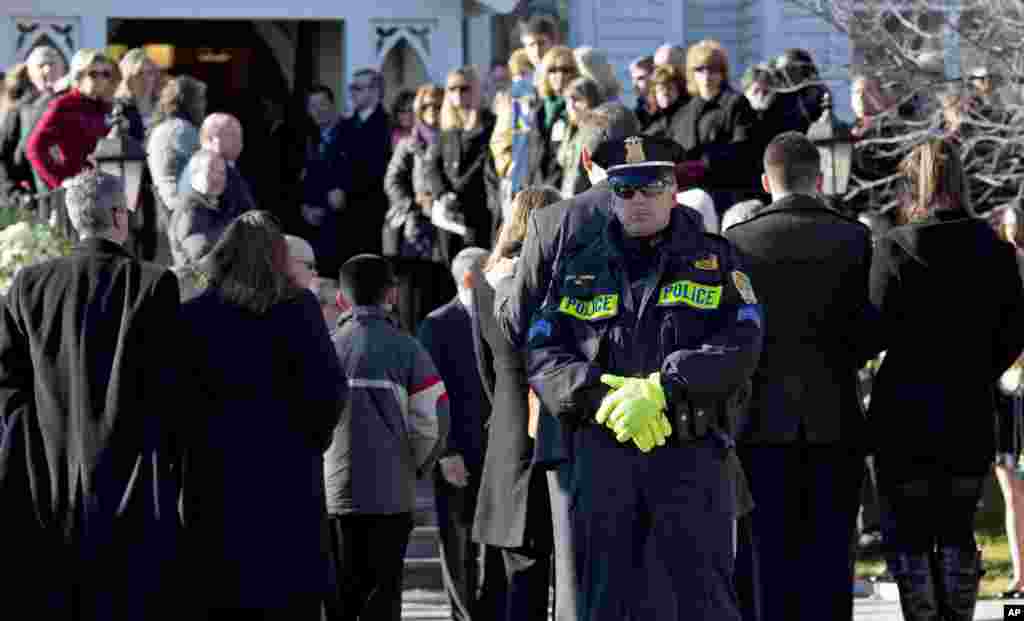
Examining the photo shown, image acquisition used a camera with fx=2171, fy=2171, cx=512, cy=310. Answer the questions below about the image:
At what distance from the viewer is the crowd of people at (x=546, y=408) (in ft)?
22.2

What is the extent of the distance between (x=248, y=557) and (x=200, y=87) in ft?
19.6

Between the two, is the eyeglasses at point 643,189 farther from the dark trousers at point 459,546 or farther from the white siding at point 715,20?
the white siding at point 715,20

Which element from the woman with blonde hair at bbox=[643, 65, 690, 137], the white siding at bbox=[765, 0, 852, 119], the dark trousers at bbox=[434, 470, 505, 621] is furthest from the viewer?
the white siding at bbox=[765, 0, 852, 119]

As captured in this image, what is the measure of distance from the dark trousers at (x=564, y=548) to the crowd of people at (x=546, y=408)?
12mm

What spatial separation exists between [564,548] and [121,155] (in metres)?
5.99

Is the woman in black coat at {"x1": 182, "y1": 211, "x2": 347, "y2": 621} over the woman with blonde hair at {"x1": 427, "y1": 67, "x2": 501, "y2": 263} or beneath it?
beneath

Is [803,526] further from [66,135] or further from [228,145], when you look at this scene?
[66,135]

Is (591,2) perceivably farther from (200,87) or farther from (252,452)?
(252,452)

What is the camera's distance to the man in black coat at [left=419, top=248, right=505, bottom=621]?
30.5ft

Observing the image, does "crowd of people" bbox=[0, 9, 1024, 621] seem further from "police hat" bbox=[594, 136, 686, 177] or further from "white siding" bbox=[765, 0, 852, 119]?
"white siding" bbox=[765, 0, 852, 119]

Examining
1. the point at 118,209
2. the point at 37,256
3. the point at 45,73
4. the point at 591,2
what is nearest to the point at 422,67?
the point at 591,2

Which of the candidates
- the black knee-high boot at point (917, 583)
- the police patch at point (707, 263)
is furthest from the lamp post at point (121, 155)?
the police patch at point (707, 263)

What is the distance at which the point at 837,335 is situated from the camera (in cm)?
826

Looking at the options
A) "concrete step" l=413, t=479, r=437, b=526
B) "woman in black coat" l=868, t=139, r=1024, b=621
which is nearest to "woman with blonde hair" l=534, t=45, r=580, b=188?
"concrete step" l=413, t=479, r=437, b=526
